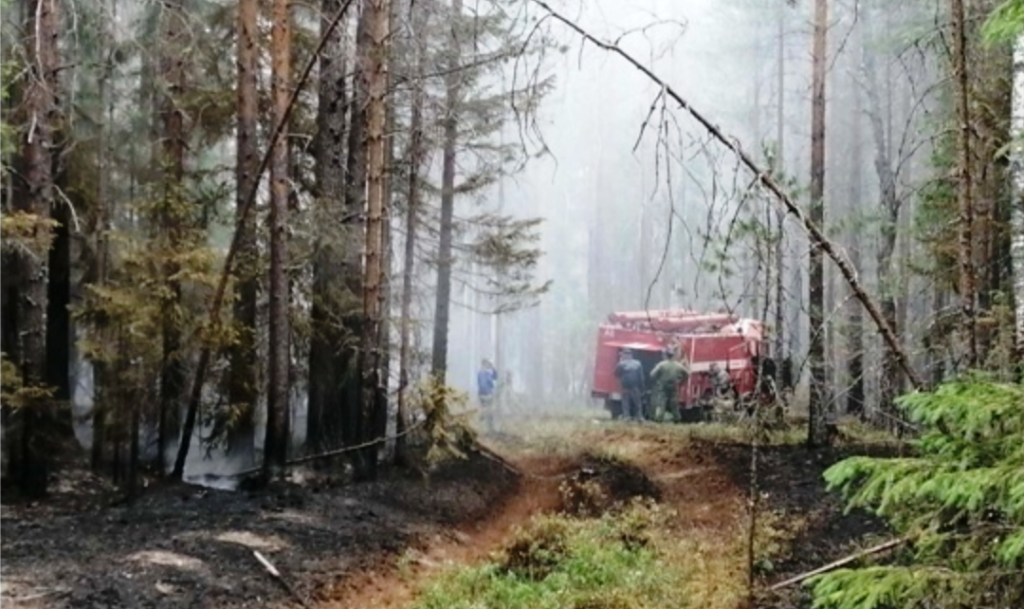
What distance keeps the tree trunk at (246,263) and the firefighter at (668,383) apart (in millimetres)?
6029

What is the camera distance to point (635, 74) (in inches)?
484

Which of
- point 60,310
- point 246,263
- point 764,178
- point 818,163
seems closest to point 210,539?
point 246,263

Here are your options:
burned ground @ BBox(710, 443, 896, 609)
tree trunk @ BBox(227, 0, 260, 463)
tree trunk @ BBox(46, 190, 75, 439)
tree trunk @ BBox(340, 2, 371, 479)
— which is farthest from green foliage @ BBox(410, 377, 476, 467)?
tree trunk @ BBox(46, 190, 75, 439)

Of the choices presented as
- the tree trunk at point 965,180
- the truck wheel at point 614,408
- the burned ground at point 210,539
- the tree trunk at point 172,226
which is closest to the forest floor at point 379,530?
the burned ground at point 210,539

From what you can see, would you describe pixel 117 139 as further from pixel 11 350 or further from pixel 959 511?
pixel 959 511

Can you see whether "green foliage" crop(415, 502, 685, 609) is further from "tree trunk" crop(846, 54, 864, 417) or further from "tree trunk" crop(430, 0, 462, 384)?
"tree trunk" crop(430, 0, 462, 384)

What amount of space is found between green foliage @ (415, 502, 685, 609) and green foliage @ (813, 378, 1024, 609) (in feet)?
9.84

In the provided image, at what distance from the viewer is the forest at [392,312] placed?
5238mm

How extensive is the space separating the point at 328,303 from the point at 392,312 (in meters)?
1.44

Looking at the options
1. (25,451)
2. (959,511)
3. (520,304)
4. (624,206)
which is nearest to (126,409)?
(25,451)

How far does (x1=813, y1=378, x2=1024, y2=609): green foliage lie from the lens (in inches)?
87.9

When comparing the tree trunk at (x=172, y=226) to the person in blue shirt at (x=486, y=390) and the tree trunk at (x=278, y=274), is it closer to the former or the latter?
the tree trunk at (x=278, y=274)

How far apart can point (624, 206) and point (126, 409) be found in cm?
973

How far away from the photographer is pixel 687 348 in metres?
12.1
